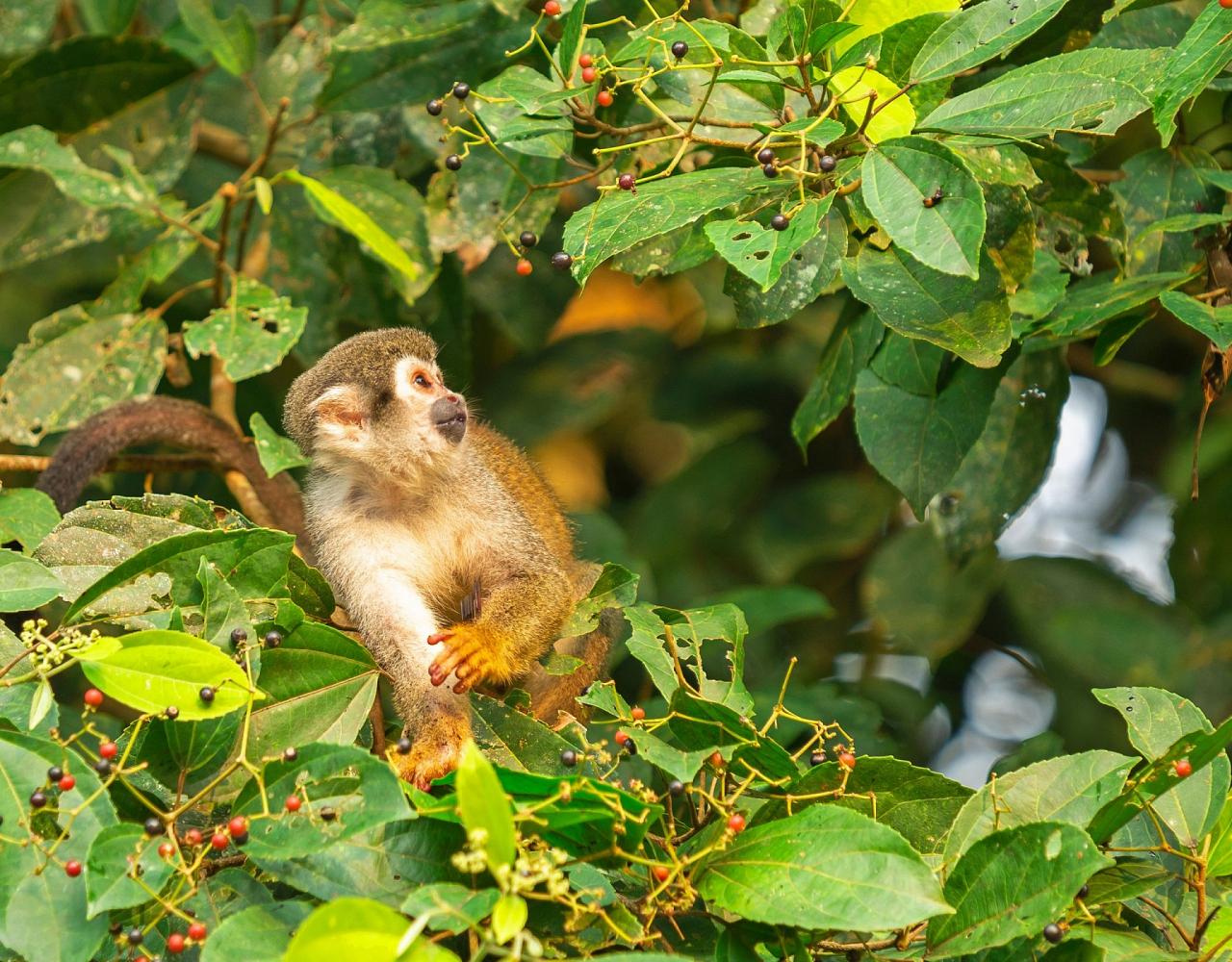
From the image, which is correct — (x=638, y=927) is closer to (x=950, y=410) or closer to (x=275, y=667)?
(x=275, y=667)

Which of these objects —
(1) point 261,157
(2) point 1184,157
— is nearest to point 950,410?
(2) point 1184,157

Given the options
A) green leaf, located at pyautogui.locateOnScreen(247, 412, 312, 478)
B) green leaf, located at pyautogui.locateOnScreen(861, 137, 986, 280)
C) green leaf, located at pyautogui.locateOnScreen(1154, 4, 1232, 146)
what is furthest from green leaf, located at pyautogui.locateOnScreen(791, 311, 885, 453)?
green leaf, located at pyautogui.locateOnScreen(247, 412, 312, 478)

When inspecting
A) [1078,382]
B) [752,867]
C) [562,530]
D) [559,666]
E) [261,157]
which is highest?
[261,157]

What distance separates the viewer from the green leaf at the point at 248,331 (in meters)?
3.05

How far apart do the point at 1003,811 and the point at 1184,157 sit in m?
1.55

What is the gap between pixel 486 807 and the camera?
1.59 m

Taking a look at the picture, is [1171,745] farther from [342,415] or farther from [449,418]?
[342,415]

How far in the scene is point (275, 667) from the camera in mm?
2234

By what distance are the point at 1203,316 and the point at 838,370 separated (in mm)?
744

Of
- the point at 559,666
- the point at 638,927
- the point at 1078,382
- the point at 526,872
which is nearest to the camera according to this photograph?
the point at 526,872

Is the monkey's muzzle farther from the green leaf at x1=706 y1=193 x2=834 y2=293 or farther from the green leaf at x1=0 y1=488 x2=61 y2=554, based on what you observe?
the green leaf at x1=706 y1=193 x2=834 y2=293

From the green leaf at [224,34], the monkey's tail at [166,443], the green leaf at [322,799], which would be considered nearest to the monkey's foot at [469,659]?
the green leaf at [322,799]

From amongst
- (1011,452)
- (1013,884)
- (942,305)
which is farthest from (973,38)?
(1011,452)

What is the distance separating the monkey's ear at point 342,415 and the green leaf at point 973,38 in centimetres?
136
